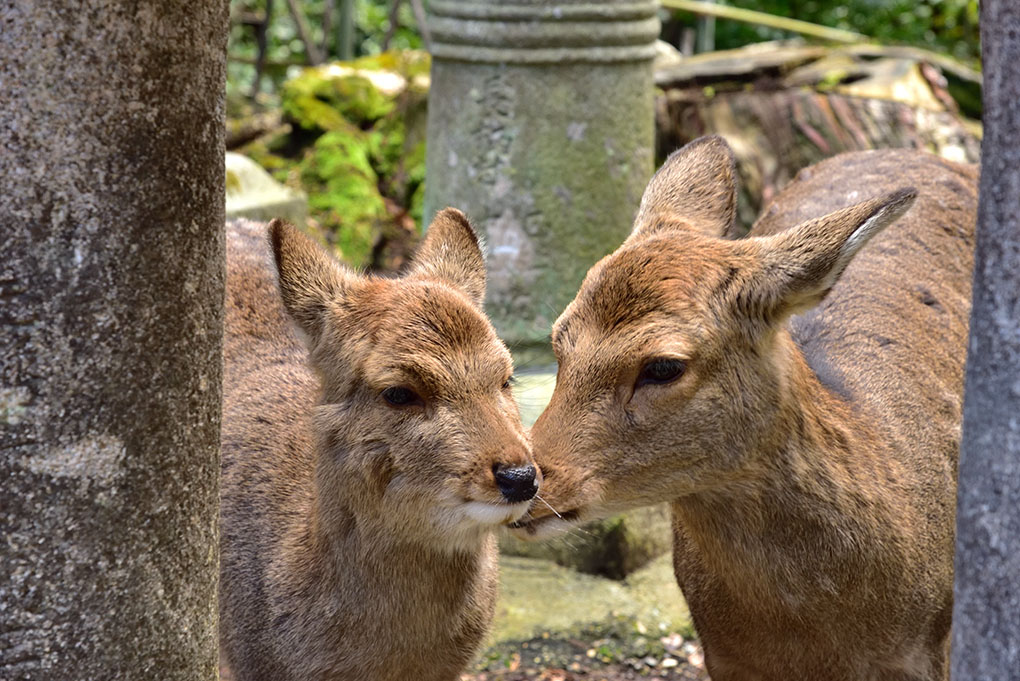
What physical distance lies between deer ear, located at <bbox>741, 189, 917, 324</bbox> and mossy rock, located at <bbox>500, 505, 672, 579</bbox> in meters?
3.00

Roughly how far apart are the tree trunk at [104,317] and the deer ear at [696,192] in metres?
2.18

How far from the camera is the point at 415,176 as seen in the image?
35.9 feet

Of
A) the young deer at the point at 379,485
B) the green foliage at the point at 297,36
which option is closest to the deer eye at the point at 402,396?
the young deer at the point at 379,485

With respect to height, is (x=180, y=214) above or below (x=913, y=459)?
above

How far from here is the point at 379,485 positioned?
14.0ft

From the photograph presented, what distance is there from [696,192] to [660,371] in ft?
3.80

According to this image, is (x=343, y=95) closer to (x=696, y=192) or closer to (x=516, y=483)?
(x=696, y=192)

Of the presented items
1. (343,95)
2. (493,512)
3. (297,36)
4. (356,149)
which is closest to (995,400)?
(493,512)

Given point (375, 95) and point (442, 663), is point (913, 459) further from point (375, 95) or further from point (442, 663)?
point (375, 95)

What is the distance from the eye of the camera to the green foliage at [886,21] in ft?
54.3

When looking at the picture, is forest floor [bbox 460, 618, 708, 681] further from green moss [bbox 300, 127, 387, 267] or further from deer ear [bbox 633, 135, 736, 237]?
green moss [bbox 300, 127, 387, 267]

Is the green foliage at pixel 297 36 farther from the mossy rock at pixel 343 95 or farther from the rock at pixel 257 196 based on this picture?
the rock at pixel 257 196

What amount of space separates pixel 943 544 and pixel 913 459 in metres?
0.32

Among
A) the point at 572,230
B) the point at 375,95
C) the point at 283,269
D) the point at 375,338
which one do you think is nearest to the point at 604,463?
the point at 375,338
